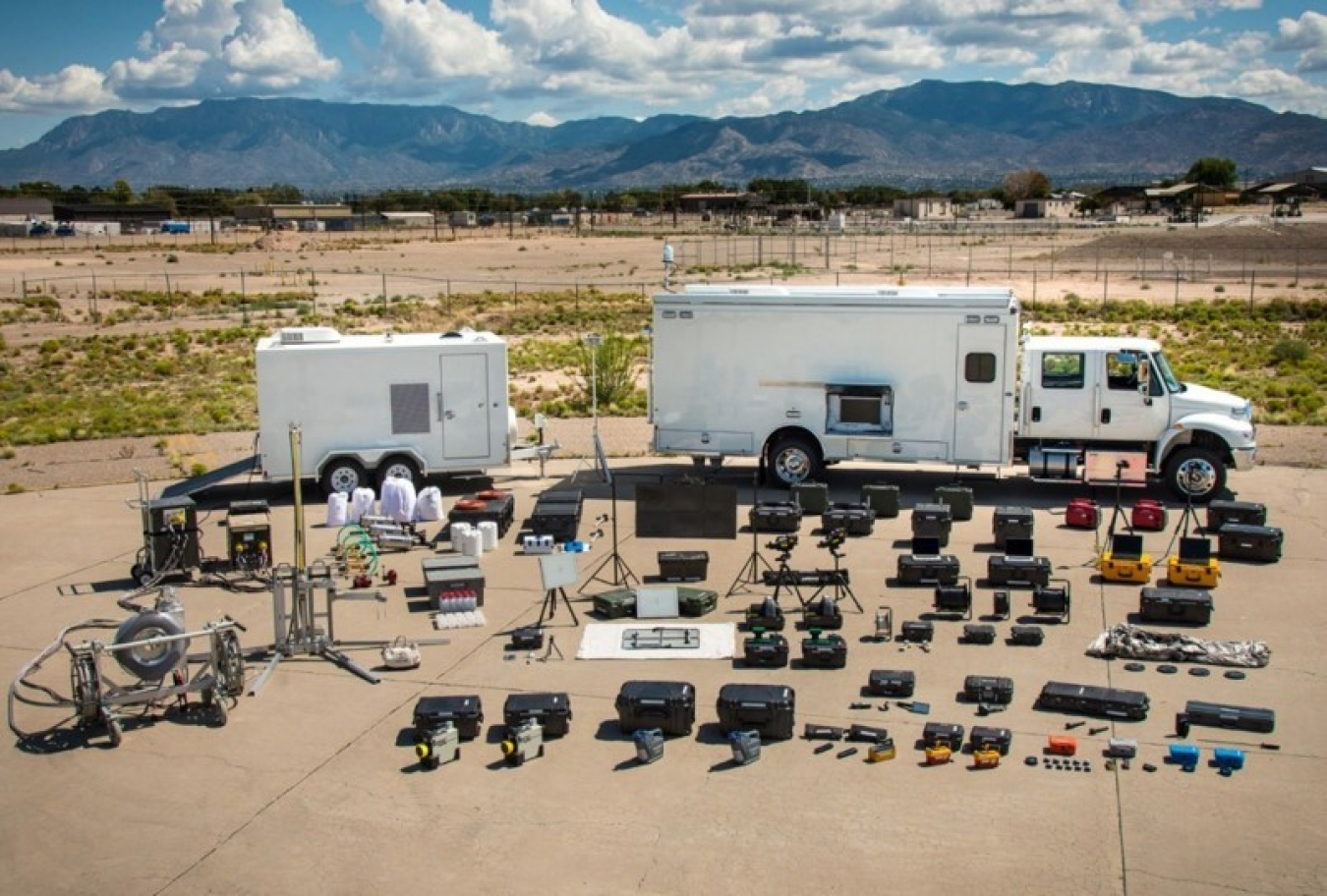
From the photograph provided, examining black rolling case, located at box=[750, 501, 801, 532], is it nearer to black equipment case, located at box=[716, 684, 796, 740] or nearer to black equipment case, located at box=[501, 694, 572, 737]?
black equipment case, located at box=[716, 684, 796, 740]

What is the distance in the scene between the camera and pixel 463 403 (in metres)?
19.8

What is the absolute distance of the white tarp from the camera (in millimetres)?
12547

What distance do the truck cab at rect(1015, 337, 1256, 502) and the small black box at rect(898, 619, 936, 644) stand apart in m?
6.47

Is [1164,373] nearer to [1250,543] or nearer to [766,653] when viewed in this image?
[1250,543]

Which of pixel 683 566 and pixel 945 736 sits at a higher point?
pixel 683 566

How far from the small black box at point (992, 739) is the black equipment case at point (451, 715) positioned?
3936 mm

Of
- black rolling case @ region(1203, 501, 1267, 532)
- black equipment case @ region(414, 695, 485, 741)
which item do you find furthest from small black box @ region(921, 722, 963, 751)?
black rolling case @ region(1203, 501, 1267, 532)

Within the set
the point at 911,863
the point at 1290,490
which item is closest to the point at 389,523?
the point at 911,863

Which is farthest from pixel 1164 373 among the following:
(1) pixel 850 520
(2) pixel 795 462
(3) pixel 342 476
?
(3) pixel 342 476

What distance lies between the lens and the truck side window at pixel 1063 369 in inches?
744

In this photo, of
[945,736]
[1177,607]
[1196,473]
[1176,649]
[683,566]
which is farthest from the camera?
[1196,473]

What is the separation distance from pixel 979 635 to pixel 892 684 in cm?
190

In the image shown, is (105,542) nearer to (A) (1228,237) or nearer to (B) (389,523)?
(B) (389,523)

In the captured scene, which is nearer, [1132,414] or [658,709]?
[658,709]
